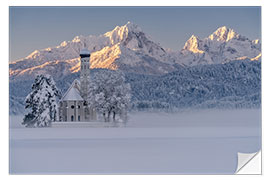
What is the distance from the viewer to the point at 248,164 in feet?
91.8

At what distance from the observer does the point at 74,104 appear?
47.2m

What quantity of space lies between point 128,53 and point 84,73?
30.1m

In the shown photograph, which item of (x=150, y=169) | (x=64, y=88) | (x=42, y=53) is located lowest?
(x=150, y=169)

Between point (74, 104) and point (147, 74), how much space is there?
37.0m

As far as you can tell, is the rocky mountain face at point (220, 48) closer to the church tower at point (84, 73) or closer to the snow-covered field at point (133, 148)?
the church tower at point (84, 73)

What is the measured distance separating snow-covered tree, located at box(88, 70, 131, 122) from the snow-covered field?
1.80m

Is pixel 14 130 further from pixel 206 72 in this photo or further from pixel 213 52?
pixel 206 72

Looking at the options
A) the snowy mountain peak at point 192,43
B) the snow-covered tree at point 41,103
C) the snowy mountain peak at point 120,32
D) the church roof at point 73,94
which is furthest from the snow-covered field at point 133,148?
the snowy mountain peak at point 120,32

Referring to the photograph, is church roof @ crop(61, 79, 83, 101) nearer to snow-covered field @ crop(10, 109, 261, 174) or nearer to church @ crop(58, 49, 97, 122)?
church @ crop(58, 49, 97, 122)

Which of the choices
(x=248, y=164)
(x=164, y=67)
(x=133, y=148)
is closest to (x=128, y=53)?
(x=164, y=67)

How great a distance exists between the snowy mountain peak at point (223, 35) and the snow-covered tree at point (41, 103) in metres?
18.0

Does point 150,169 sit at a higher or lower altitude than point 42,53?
lower

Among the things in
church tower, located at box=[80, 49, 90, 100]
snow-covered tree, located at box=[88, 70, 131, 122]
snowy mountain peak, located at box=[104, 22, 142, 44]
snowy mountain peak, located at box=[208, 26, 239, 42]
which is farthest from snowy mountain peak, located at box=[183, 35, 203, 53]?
church tower, located at box=[80, 49, 90, 100]

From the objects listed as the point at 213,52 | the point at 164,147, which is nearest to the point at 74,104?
the point at 164,147
